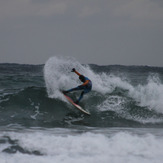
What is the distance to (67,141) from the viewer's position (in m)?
6.46

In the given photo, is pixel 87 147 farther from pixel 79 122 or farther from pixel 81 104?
pixel 81 104

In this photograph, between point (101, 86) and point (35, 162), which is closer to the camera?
point (35, 162)

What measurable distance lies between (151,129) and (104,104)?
12.1ft

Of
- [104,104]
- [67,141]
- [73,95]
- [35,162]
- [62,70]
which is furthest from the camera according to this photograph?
[62,70]

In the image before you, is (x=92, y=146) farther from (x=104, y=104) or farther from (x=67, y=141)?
(x=104, y=104)

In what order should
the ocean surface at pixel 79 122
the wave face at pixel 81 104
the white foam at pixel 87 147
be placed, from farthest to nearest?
the wave face at pixel 81 104 < the ocean surface at pixel 79 122 < the white foam at pixel 87 147

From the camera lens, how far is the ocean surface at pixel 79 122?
566cm

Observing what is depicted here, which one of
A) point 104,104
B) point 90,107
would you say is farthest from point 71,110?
point 104,104

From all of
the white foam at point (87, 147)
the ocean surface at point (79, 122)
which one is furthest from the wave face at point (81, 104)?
the white foam at point (87, 147)

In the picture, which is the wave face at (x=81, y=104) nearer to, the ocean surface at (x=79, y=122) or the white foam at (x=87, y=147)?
the ocean surface at (x=79, y=122)

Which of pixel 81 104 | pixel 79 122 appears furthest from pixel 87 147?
pixel 81 104

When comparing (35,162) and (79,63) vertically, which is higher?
(79,63)

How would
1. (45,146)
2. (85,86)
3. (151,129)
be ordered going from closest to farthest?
(45,146) → (151,129) → (85,86)

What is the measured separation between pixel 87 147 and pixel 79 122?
3058 mm
